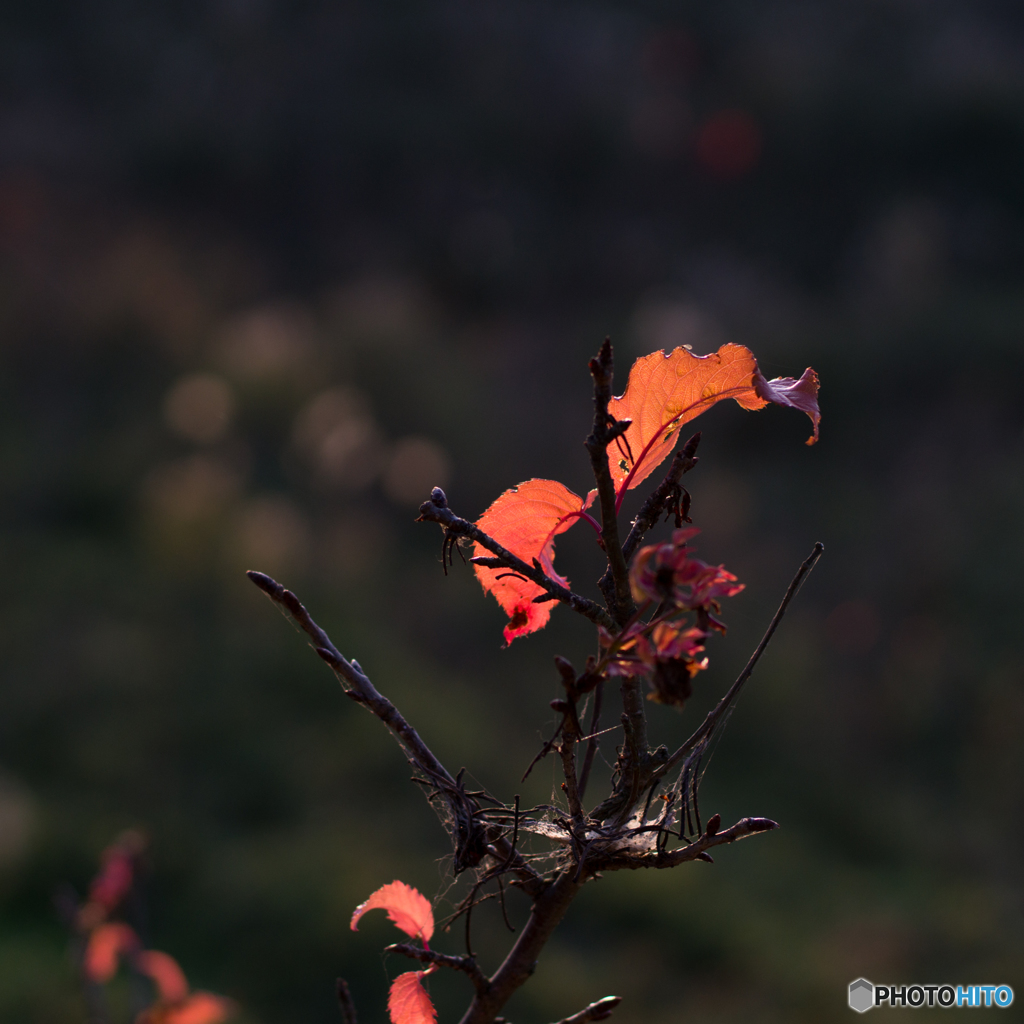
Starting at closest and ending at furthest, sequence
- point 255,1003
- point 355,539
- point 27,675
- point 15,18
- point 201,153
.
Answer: point 255,1003
point 27,675
point 355,539
point 201,153
point 15,18

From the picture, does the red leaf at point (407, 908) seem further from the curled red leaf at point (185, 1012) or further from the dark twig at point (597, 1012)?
the curled red leaf at point (185, 1012)

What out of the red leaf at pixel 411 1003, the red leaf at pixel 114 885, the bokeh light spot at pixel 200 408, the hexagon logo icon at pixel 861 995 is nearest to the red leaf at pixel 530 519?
the red leaf at pixel 411 1003

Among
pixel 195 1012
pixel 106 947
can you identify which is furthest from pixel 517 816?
pixel 106 947

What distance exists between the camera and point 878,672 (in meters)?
4.09

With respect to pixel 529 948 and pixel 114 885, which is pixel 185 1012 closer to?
pixel 114 885

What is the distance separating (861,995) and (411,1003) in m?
2.23

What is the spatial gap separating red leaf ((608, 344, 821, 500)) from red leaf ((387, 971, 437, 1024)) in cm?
38

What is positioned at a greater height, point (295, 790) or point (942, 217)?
point (942, 217)

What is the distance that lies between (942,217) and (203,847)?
7.01 metres

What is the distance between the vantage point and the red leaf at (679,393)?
557 millimetres

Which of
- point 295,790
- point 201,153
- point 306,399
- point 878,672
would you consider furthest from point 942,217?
point 295,790

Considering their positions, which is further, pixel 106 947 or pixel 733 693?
pixel 106 947

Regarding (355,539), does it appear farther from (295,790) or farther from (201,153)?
(201,153)

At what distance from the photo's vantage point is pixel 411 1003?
2.00 feet
